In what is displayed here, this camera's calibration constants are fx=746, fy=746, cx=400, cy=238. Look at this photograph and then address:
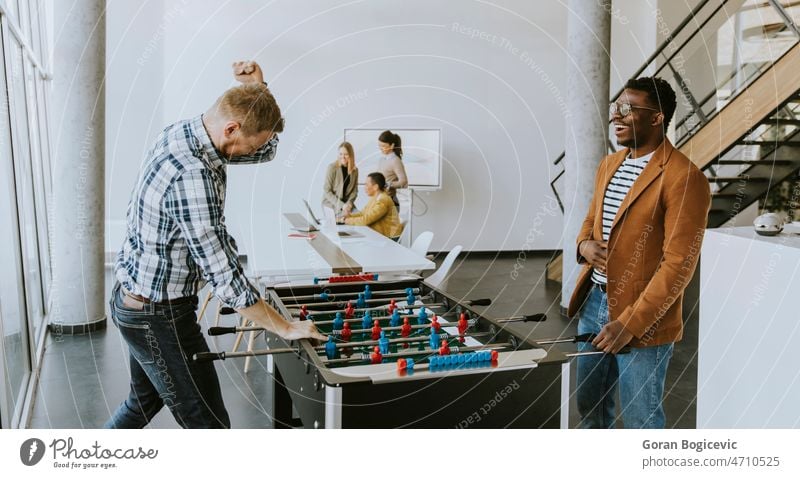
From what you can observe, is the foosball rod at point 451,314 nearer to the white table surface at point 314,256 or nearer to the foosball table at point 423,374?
the foosball table at point 423,374

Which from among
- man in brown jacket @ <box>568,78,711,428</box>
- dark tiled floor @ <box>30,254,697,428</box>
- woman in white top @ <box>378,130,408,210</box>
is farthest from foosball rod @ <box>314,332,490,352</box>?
woman in white top @ <box>378,130,408,210</box>

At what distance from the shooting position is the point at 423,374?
1991mm

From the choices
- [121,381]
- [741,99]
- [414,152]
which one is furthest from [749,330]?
[414,152]

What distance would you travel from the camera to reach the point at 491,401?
213 cm

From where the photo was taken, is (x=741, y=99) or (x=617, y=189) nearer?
(x=617, y=189)

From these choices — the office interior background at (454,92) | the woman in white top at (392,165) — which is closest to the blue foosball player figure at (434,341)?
the office interior background at (454,92)

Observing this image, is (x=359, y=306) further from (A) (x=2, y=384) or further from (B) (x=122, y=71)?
(B) (x=122, y=71)

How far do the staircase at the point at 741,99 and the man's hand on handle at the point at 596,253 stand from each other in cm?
222

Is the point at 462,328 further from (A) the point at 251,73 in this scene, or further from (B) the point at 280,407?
(A) the point at 251,73

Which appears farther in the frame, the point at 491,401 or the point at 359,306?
the point at 359,306

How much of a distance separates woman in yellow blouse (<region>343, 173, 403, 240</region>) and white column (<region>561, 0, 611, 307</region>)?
1384 millimetres

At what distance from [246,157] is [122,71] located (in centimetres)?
665

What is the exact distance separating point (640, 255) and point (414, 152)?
22.5 ft
